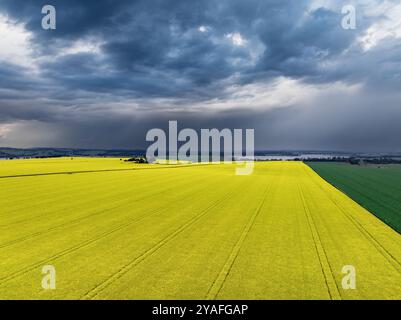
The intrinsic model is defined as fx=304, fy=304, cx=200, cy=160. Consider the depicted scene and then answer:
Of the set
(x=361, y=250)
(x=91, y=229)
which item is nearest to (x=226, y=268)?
(x=361, y=250)

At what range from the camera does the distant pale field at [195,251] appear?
8.92 meters

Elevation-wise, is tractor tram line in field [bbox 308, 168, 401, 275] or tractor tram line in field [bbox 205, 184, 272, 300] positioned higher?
tractor tram line in field [bbox 205, 184, 272, 300]

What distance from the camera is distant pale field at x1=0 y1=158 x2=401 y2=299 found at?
8922 mm

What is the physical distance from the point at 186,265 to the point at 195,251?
1621 mm

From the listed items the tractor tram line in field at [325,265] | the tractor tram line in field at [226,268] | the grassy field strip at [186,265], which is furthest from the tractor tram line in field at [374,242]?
the grassy field strip at [186,265]

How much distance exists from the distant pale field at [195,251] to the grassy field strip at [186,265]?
0.03 m

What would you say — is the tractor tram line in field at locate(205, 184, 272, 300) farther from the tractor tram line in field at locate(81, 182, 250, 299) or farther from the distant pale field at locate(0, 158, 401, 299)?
the tractor tram line in field at locate(81, 182, 250, 299)

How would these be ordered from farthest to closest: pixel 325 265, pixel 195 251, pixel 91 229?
pixel 91 229, pixel 195 251, pixel 325 265

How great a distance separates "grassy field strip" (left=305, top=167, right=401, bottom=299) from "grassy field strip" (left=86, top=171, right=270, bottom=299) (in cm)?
410

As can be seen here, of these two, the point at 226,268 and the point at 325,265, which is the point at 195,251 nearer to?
the point at 226,268

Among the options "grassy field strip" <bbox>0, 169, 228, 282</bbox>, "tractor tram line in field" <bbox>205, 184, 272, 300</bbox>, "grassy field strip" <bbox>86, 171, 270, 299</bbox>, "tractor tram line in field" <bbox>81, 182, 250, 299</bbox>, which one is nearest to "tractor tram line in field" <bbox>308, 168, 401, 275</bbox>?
"tractor tram line in field" <bbox>205, 184, 272, 300</bbox>

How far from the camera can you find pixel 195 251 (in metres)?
12.4

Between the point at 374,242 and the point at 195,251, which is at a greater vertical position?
the point at 195,251

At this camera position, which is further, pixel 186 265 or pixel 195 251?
pixel 195 251
